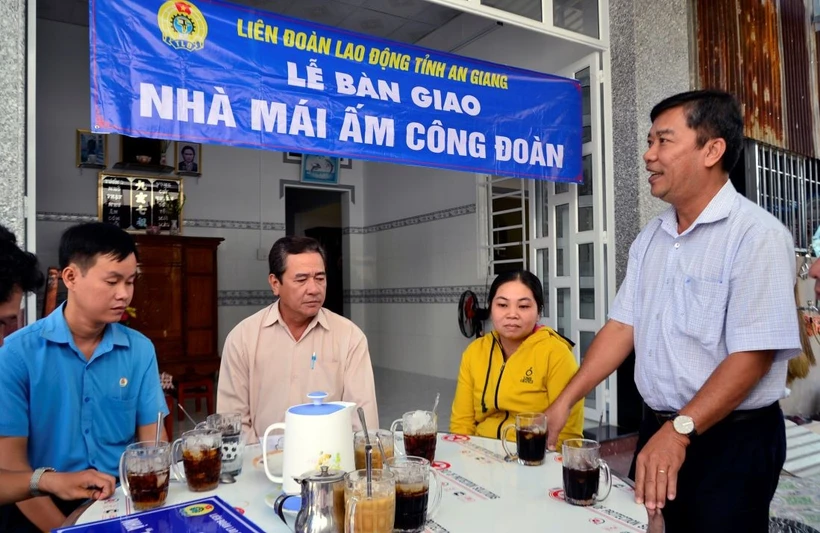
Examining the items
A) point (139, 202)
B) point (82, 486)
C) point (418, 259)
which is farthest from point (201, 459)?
point (418, 259)

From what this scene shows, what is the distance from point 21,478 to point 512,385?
152 centimetres

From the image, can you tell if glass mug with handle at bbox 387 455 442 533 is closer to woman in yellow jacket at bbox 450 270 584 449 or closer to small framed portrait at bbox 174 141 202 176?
woman in yellow jacket at bbox 450 270 584 449

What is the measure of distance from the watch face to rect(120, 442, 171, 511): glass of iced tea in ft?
3.72

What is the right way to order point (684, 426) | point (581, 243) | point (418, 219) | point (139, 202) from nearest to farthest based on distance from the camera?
point (684, 426) < point (581, 243) < point (139, 202) < point (418, 219)

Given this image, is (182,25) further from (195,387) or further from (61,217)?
(61,217)

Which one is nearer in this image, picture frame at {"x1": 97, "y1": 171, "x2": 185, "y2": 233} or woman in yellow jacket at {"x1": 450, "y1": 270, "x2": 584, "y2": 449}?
woman in yellow jacket at {"x1": 450, "y1": 270, "x2": 584, "y2": 449}

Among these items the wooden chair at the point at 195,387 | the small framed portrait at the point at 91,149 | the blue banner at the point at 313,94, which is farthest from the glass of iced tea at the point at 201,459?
the small framed portrait at the point at 91,149

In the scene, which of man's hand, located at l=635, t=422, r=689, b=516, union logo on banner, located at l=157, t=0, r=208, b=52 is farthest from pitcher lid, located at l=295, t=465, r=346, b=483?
union logo on banner, located at l=157, t=0, r=208, b=52

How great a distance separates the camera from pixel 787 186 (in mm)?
4965

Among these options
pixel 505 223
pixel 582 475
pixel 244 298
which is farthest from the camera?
pixel 244 298

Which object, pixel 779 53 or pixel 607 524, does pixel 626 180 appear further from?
pixel 607 524

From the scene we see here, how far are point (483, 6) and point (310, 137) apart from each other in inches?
54.9

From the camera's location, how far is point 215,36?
293 centimetres

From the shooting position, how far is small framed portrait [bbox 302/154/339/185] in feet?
25.3
